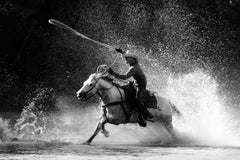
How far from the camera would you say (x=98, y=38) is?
43.0 m

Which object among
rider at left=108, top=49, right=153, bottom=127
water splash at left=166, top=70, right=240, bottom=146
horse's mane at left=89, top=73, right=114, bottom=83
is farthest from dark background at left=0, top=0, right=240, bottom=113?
rider at left=108, top=49, right=153, bottom=127

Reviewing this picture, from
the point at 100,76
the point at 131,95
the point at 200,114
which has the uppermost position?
the point at 200,114

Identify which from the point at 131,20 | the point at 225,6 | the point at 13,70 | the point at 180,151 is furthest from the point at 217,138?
the point at 225,6

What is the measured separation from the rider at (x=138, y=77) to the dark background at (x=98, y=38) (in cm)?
1697

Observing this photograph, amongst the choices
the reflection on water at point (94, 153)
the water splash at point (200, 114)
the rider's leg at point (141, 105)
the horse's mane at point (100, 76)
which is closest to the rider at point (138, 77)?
the rider's leg at point (141, 105)

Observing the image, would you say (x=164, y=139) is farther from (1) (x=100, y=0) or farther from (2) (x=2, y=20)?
(1) (x=100, y=0)

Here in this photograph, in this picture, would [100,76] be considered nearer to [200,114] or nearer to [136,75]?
[136,75]

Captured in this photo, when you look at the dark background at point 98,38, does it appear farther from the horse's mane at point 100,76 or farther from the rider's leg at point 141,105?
the rider's leg at point 141,105

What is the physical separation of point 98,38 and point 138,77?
23.3 m

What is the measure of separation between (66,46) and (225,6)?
1202 centimetres

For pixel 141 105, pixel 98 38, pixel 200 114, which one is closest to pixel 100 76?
pixel 141 105

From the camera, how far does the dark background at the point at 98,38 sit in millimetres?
40594

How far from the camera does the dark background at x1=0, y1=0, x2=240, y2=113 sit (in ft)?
133

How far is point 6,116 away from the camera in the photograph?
32.2 meters
